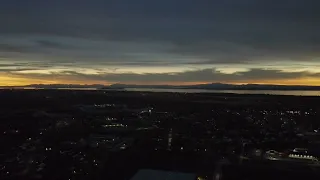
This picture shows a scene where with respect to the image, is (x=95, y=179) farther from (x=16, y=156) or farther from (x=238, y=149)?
(x=238, y=149)

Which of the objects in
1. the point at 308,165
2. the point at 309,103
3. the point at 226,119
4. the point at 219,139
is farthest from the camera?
the point at 309,103

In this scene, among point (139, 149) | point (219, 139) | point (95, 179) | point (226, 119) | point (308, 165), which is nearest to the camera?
point (95, 179)

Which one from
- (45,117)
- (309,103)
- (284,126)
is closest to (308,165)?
(284,126)

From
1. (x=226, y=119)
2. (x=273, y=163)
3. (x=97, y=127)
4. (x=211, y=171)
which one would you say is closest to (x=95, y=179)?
(x=211, y=171)

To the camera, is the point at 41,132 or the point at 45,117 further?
the point at 45,117

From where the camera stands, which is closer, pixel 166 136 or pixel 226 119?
pixel 166 136

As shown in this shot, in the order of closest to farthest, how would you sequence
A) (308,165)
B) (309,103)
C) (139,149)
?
(308,165) < (139,149) < (309,103)

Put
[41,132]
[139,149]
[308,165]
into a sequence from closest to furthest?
[308,165] < [139,149] < [41,132]

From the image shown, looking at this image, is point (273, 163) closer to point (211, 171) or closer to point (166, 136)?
point (211, 171)

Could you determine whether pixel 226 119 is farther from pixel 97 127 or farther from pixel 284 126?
pixel 97 127
